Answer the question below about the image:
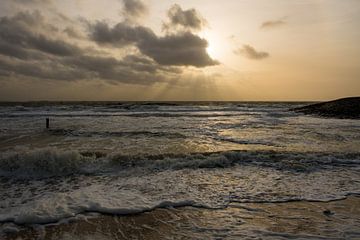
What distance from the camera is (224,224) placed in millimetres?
5148

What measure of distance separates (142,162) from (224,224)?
5.08m

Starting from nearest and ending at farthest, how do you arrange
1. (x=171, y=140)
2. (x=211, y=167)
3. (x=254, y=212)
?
1. (x=254, y=212)
2. (x=211, y=167)
3. (x=171, y=140)

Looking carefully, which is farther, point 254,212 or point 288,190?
point 288,190

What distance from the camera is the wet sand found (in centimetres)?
475

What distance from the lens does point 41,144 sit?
13.7 meters

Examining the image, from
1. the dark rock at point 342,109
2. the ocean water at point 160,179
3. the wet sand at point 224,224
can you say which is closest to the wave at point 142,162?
the ocean water at point 160,179

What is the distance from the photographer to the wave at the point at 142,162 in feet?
29.1

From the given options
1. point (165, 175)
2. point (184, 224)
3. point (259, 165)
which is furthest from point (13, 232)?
point (259, 165)

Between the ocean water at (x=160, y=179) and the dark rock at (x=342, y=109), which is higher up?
the dark rock at (x=342, y=109)

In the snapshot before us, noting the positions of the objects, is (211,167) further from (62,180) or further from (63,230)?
(63,230)

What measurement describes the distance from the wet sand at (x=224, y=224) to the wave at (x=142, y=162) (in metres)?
3.40

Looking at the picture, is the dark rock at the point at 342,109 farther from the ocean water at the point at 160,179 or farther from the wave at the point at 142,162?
the wave at the point at 142,162

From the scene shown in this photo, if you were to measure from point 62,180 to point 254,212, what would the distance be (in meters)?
5.23

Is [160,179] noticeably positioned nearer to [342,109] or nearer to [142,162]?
[142,162]
